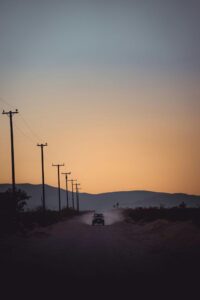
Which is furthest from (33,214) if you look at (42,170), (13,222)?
(13,222)

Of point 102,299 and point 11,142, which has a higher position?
point 11,142

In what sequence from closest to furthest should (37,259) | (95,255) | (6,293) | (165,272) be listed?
(6,293) < (165,272) < (37,259) < (95,255)

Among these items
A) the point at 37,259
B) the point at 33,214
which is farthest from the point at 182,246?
the point at 33,214

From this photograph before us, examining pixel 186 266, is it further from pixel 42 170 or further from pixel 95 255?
pixel 42 170

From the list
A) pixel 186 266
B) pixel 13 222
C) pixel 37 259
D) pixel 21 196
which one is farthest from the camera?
pixel 21 196

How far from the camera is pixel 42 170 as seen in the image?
64625mm

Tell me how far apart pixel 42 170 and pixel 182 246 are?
36145mm

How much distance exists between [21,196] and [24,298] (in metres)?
46.6

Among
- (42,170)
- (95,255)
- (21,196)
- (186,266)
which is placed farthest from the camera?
(42,170)

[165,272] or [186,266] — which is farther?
[186,266]

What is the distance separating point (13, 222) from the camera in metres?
47.2

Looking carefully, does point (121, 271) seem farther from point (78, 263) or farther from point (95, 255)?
point (95, 255)

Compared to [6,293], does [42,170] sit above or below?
above

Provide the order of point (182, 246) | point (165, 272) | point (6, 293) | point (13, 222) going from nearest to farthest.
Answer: point (6, 293) → point (165, 272) → point (182, 246) → point (13, 222)
